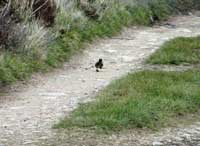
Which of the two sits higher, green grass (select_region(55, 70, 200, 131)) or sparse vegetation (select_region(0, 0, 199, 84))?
sparse vegetation (select_region(0, 0, 199, 84))

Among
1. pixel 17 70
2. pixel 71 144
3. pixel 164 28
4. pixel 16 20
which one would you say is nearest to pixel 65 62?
pixel 16 20

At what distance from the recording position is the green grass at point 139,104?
22.9 feet

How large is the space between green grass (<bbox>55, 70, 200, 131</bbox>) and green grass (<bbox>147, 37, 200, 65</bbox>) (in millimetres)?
1900

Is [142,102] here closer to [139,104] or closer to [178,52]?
[139,104]

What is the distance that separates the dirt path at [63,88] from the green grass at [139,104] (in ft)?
1.08

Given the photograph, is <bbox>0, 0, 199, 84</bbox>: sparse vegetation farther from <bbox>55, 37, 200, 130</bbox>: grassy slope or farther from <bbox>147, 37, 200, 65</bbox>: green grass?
<bbox>55, 37, 200, 130</bbox>: grassy slope

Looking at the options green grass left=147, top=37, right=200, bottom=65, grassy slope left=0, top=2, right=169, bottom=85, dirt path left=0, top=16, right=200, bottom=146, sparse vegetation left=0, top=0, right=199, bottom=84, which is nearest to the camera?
dirt path left=0, top=16, right=200, bottom=146

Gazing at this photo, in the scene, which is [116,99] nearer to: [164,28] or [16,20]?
[16,20]

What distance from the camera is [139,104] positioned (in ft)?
24.8

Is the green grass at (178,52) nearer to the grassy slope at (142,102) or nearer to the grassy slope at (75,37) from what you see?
the grassy slope at (142,102)

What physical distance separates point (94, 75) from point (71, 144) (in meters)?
4.10

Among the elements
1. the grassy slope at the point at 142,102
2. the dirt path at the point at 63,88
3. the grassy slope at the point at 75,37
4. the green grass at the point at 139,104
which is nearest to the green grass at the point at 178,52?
the dirt path at the point at 63,88

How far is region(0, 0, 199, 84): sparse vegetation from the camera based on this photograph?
1045 cm

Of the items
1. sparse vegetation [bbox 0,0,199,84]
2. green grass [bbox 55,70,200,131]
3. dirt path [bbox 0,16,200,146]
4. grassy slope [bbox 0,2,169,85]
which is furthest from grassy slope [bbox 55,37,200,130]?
sparse vegetation [bbox 0,0,199,84]
